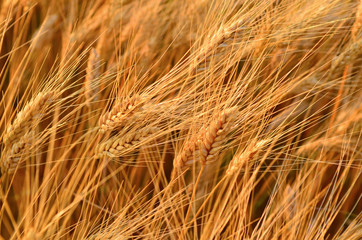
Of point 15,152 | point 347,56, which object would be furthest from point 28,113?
point 347,56

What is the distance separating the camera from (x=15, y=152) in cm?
86

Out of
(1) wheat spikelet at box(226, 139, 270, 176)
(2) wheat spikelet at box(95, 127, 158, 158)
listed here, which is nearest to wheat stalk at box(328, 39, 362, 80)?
(1) wheat spikelet at box(226, 139, 270, 176)

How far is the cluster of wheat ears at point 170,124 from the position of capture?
2.77ft

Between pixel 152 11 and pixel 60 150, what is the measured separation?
1.32 feet

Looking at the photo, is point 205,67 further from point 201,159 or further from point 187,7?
point 187,7

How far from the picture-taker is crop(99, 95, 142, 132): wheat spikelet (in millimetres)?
828

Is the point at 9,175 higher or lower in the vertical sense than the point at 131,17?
lower

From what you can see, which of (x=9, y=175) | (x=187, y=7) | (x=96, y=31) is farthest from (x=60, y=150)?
(x=187, y=7)

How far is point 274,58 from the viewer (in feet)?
3.47

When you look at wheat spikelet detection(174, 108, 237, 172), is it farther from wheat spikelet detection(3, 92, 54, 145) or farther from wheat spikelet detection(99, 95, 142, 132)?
wheat spikelet detection(3, 92, 54, 145)

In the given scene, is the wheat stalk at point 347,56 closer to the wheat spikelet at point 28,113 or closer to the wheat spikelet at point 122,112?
the wheat spikelet at point 122,112

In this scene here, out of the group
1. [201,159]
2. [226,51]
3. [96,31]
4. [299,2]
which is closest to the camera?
[201,159]

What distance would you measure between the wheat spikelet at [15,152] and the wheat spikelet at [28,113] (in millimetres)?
16

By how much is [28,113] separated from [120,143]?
0.18 meters
